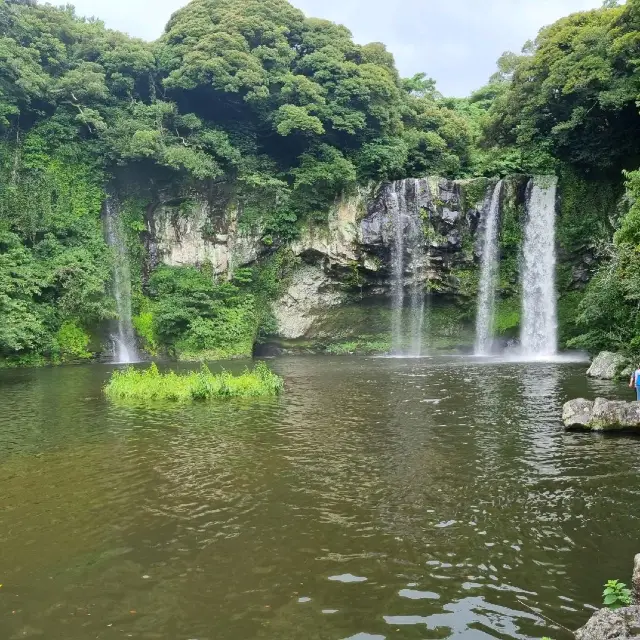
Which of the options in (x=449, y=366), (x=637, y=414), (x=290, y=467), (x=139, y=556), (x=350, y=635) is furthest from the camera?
(x=449, y=366)

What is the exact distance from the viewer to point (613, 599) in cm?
451

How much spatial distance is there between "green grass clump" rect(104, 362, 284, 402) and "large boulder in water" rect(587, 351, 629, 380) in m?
10.3

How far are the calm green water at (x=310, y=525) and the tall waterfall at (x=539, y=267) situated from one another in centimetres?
1993

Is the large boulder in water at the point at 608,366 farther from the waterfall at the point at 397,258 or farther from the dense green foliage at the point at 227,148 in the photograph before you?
the waterfall at the point at 397,258

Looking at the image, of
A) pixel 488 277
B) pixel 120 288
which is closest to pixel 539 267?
pixel 488 277

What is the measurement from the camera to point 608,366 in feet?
60.2

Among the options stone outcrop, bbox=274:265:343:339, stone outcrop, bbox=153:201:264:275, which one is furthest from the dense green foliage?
stone outcrop, bbox=274:265:343:339

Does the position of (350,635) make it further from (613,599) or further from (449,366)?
(449,366)

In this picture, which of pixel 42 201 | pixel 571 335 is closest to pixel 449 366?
pixel 571 335

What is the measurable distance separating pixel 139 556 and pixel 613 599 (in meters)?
4.42

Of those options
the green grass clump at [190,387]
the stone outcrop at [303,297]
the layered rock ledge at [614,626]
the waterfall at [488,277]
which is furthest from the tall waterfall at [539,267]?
the layered rock ledge at [614,626]

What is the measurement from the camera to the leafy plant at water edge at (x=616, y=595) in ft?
14.8

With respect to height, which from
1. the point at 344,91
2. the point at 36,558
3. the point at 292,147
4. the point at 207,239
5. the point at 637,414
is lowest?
the point at 36,558

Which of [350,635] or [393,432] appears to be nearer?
[350,635]
